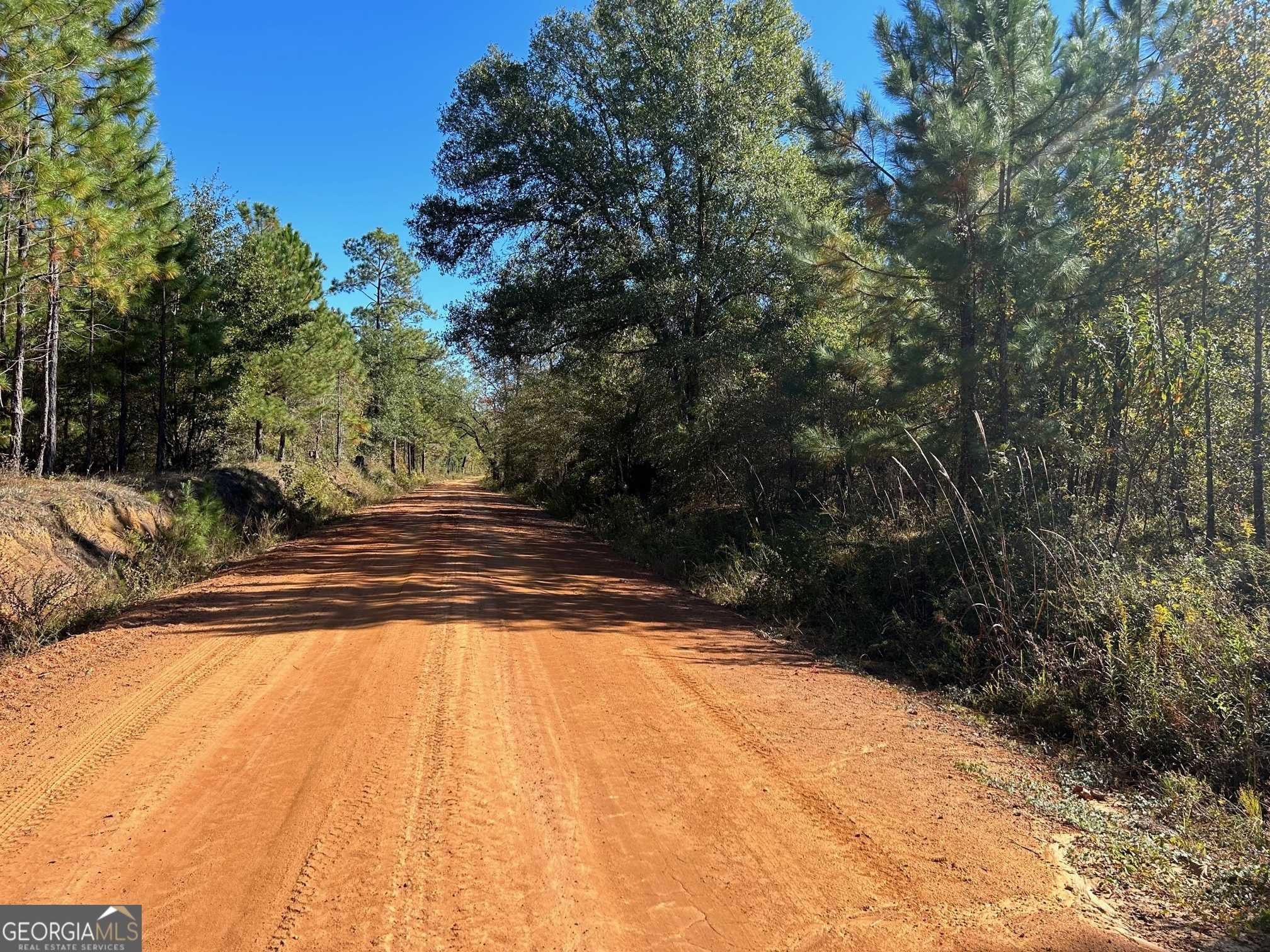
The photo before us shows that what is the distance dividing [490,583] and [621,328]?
31.9 feet

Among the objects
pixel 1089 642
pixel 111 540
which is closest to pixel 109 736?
pixel 1089 642

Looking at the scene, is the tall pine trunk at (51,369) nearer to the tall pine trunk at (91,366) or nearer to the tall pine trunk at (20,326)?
the tall pine trunk at (20,326)

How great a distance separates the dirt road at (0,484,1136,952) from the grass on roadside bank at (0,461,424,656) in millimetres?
815

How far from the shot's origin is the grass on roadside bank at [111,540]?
24.3 ft

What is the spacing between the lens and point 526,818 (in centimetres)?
350

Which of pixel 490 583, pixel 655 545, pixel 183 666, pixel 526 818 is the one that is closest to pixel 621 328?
pixel 655 545

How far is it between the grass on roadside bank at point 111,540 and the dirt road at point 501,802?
815 mm

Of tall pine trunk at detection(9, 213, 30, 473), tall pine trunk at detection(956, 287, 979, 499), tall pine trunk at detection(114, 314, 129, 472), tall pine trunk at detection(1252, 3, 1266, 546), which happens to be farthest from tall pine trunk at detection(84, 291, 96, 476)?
tall pine trunk at detection(1252, 3, 1266, 546)

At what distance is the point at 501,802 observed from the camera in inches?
145

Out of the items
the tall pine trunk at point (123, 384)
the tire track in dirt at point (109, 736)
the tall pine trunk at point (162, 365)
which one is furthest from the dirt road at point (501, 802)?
the tall pine trunk at point (123, 384)

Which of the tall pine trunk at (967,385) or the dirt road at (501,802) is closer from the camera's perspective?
the dirt road at (501,802)

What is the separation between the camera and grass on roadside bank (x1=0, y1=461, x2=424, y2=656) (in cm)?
740

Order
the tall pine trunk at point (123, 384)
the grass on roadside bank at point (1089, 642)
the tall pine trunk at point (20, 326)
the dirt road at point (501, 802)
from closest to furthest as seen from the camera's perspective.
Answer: the dirt road at point (501, 802)
the grass on roadside bank at point (1089, 642)
the tall pine trunk at point (20, 326)
the tall pine trunk at point (123, 384)

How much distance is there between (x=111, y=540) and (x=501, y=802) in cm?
981
